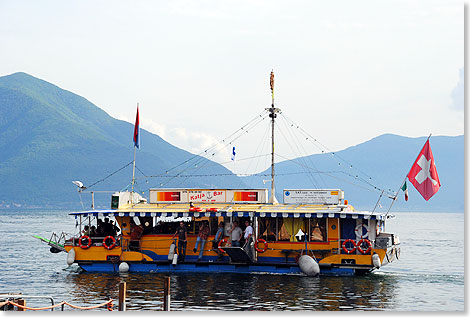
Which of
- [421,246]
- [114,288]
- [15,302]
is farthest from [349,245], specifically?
[421,246]

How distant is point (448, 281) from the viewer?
109ft

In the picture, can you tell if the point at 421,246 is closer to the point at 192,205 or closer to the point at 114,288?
the point at 192,205

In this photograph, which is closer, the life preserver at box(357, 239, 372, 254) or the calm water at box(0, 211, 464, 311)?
the calm water at box(0, 211, 464, 311)

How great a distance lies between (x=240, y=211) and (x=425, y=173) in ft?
27.4

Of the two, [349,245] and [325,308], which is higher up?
[349,245]

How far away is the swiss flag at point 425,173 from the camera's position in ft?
96.6

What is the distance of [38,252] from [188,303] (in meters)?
27.8

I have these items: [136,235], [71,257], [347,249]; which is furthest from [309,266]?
[71,257]

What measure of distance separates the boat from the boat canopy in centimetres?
4

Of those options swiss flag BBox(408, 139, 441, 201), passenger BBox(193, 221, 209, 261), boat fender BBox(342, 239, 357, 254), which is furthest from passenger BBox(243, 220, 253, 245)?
swiss flag BBox(408, 139, 441, 201)

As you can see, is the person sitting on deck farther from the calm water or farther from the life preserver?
the life preserver

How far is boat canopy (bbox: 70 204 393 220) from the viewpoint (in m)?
31.7

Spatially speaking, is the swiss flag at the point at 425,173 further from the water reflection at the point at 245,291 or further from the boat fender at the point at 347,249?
the water reflection at the point at 245,291

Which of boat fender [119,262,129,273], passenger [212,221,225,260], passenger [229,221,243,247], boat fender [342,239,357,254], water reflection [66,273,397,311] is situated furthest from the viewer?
boat fender [119,262,129,273]
